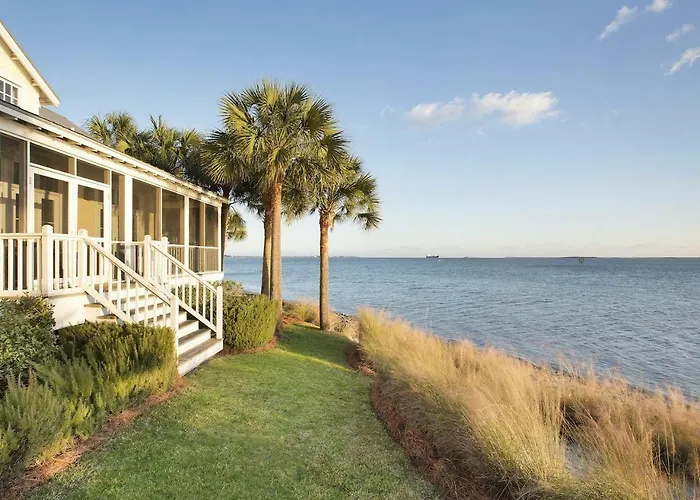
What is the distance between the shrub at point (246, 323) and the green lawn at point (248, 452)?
2259 mm

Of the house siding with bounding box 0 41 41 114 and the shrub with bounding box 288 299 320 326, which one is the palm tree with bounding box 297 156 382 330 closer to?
the shrub with bounding box 288 299 320 326

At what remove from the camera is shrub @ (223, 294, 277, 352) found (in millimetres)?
9242

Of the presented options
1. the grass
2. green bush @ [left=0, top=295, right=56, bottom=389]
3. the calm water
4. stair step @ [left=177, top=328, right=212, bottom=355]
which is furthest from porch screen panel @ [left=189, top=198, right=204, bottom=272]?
the calm water

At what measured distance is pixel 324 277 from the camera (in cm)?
1611

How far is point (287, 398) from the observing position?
6.32 metres

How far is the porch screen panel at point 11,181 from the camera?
22.5ft

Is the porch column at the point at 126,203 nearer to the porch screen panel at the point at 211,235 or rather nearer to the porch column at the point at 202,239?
the porch column at the point at 202,239

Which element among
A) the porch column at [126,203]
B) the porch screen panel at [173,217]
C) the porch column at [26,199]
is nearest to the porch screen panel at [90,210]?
the porch column at [126,203]

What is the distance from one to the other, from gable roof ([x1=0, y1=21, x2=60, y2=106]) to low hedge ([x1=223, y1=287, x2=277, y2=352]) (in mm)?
8466

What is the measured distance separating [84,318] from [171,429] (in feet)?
10.4

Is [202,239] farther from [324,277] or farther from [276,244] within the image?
[324,277]

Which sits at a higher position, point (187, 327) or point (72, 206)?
point (72, 206)

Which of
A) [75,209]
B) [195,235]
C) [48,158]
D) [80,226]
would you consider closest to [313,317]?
[195,235]

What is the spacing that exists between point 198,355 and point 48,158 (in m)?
5.23
